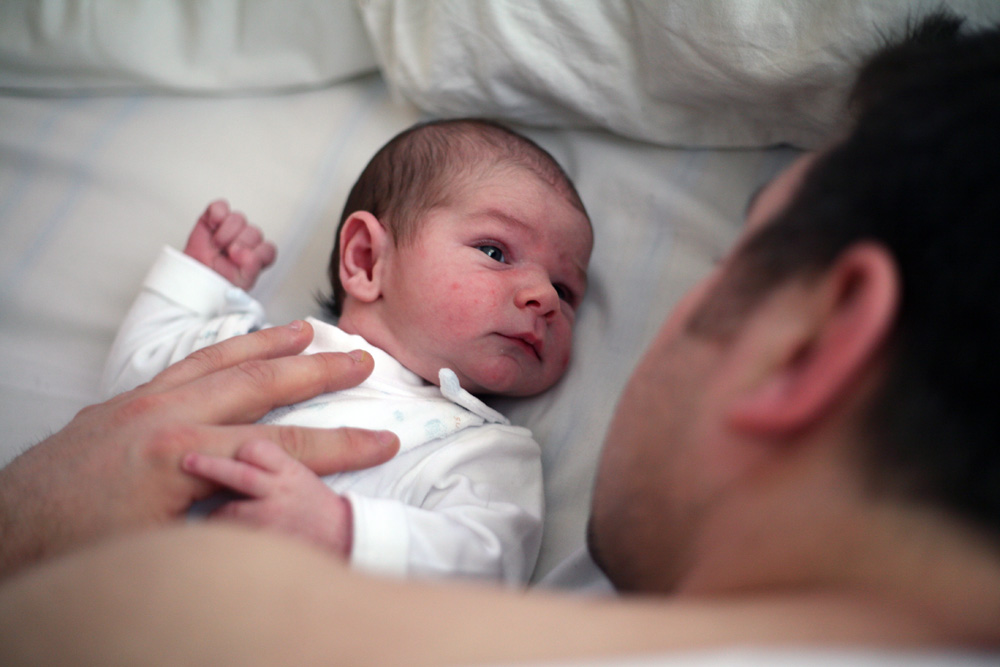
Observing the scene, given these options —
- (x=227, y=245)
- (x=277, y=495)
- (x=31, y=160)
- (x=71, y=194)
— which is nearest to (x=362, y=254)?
(x=227, y=245)

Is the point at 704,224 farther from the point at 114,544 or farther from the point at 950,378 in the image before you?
the point at 114,544

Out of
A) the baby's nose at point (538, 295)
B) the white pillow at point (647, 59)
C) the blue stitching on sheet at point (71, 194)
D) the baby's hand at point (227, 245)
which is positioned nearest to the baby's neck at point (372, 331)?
the baby's nose at point (538, 295)

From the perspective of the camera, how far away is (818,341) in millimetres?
595

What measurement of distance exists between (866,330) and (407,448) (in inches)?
30.6

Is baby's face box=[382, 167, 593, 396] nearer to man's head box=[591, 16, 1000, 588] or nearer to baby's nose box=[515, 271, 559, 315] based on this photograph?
baby's nose box=[515, 271, 559, 315]

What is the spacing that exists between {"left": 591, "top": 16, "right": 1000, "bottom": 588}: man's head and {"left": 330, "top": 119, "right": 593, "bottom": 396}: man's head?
50 cm

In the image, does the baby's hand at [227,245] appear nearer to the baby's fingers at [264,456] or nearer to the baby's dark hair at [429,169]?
the baby's dark hair at [429,169]

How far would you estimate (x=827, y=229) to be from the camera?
0.63m

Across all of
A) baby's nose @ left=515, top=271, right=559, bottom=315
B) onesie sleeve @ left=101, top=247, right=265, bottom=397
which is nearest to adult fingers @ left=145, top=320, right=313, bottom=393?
onesie sleeve @ left=101, top=247, right=265, bottom=397

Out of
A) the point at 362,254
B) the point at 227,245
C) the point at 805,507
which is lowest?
the point at 227,245

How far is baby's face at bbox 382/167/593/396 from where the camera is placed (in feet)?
4.09

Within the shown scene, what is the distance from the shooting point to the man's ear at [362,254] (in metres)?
1.35

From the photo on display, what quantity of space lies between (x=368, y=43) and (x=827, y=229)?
1420 millimetres

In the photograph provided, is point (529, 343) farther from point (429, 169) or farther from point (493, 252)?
point (429, 169)
